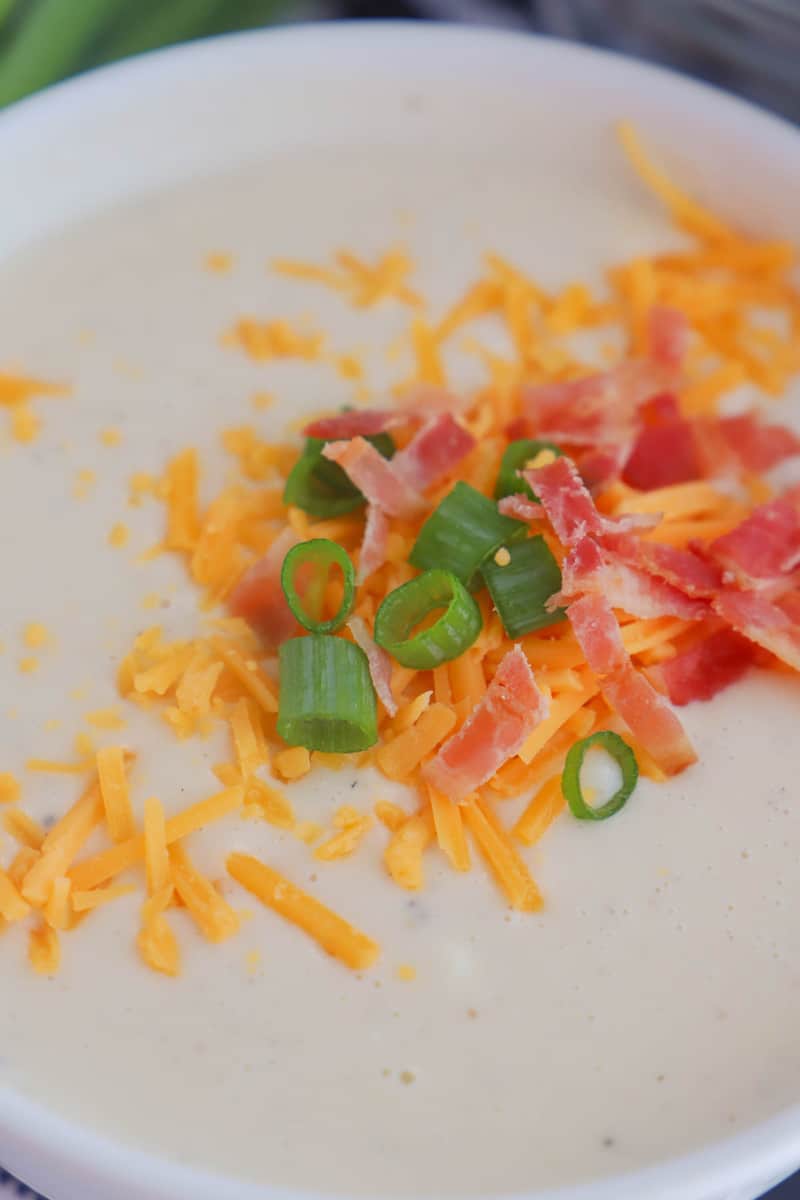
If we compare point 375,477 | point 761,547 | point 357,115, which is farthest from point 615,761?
point 357,115

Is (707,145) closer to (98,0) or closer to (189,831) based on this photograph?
(98,0)

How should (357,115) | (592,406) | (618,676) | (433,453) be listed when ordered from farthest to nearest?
(357,115)
(592,406)
(433,453)
(618,676)

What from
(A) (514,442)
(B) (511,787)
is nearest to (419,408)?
(A) (514,442)

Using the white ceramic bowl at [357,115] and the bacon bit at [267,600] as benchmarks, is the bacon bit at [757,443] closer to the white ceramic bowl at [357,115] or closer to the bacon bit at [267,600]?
the white ceramic bowl at [357,115]

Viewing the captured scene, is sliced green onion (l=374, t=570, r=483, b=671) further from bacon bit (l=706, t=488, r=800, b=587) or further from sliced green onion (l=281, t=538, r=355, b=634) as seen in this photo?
bacon bit (l=706, t=488, r=800, b=587)

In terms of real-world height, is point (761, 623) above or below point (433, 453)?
below

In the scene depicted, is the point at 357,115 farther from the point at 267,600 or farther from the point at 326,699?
the point at 326,699
